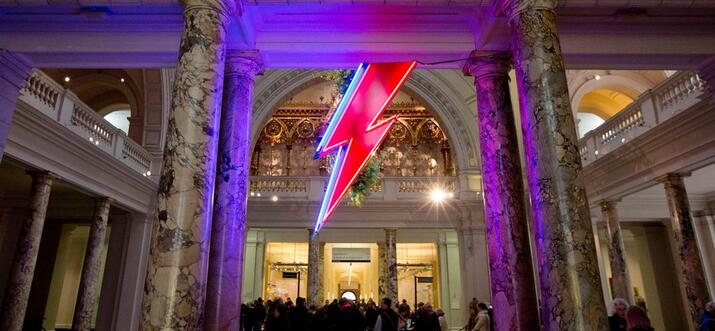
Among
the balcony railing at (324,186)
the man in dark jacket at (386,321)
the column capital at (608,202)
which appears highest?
the balcony railing at (324,186)

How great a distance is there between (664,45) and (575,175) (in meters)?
3.21

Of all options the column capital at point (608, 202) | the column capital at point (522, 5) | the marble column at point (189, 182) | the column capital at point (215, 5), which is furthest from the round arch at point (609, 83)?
the marble column at point (189, 182)

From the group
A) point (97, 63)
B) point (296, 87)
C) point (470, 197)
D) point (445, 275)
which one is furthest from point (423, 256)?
point (97, 63)

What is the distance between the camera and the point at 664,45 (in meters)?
5.65

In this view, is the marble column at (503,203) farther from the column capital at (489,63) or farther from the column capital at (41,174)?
the column capital at (41,174)

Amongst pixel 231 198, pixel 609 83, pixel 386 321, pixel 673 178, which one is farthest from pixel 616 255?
pixel 231 198

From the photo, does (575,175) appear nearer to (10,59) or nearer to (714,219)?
(10,59)

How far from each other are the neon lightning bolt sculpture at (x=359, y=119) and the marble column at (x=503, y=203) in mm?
1081

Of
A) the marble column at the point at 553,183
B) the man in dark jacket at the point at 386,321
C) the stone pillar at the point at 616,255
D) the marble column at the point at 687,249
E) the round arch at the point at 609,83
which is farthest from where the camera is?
the round arch at the point at 609,83

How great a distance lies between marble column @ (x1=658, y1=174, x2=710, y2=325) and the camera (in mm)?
8289

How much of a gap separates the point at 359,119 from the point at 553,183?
4372mm

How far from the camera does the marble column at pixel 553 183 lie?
3479mm

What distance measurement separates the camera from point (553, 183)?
12.3 feet

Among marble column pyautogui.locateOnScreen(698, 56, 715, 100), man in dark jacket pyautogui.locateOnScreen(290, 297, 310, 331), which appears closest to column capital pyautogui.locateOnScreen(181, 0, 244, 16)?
man in dark jacket pyautogui.locateOnScreen(290, 297, 310, 331)
